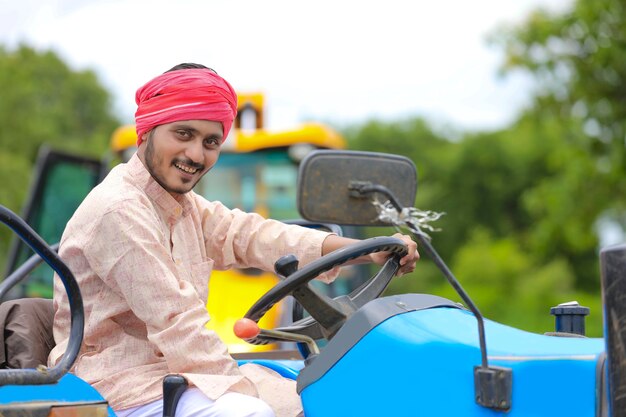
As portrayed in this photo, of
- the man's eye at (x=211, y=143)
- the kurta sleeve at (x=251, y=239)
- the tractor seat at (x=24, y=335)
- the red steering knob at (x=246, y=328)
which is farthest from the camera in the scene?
the kurta sleeve at (x=251, y=239)

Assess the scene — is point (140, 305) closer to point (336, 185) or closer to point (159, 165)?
point (159, 165)

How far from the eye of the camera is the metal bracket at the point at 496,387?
1.98 meters

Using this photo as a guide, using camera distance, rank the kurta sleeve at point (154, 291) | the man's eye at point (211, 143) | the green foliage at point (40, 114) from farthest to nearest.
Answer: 1. the green foliage at point (40, 114)
2. the man's eye at point (211, 143)
3. the kurta sleeve at point (154, 291)

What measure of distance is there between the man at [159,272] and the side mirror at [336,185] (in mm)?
131

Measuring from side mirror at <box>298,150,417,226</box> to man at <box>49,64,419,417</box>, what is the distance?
0.43 ft

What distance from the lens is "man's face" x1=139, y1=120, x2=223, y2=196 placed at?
265cm

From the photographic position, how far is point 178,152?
2658 millimetres

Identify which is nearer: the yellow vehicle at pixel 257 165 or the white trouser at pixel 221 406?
the white trouser at pixel 221 406

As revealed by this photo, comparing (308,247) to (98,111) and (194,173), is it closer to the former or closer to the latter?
(194,173)

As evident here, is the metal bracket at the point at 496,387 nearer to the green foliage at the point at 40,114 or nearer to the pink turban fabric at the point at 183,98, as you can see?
the pink turban fabric at the point at 183,98

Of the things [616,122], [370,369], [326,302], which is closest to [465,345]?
[370,369]

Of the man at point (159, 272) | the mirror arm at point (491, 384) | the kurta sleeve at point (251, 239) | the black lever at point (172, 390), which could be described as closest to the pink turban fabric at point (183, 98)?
the man at point (159, 272)

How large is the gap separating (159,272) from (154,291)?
0.05 meters

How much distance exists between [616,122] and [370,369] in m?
13.7
